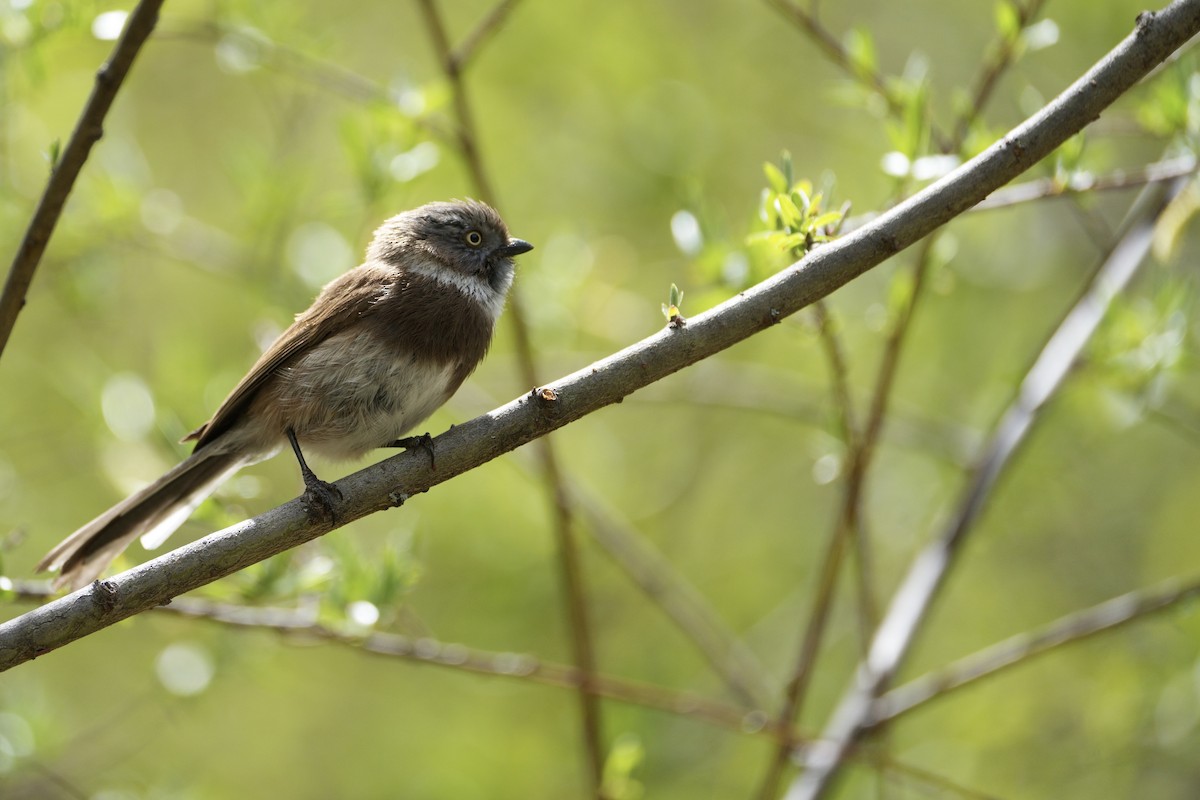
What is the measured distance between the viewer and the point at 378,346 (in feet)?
13.0

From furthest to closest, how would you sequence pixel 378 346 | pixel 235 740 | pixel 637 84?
pixel 235 740
pixel 637 84
pixel 378 346

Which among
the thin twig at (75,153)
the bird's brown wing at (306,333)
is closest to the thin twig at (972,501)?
the bird's brown wing at (306,333)

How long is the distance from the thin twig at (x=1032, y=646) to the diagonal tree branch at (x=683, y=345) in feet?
5.97

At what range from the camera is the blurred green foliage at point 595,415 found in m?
4.89

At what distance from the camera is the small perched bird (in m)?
3.94

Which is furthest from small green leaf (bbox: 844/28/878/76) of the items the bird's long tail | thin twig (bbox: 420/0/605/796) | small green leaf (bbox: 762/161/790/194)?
the bird's long tail

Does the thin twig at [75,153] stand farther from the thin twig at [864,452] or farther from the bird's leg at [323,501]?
the thin twig at [864,452]

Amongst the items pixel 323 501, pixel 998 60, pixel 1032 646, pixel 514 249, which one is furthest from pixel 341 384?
pixel 1032 646

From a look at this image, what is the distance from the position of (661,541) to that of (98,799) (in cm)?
360

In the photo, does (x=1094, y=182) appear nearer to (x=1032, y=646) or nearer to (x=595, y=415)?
(x=1032, y=646)

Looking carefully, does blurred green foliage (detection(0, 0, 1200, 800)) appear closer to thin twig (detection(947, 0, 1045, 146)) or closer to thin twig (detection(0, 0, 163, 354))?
thin twig (detection(947, 0, 1045, 146))

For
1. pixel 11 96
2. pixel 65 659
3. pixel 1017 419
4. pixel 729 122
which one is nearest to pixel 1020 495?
pixel 1017 419

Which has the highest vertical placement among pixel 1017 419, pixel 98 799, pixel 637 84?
pixel 637 84

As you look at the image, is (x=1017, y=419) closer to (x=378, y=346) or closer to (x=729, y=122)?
(x=378, y=346)
